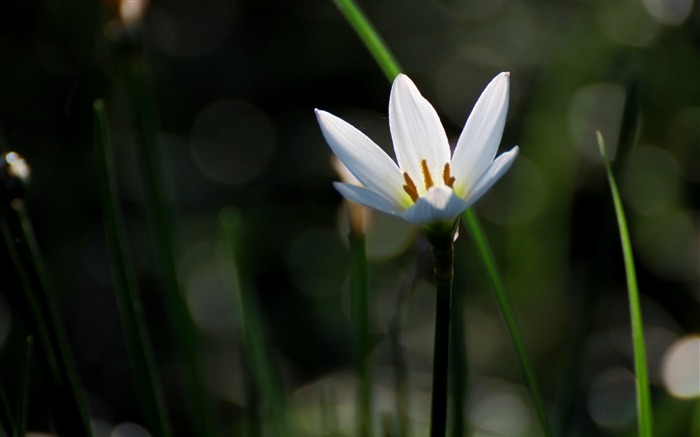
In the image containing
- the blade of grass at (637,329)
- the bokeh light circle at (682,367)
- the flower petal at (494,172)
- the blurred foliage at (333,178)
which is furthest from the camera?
the blurred foliage at (333,178)

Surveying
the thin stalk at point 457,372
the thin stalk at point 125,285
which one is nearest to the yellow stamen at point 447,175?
the thin stalk at point 457,372

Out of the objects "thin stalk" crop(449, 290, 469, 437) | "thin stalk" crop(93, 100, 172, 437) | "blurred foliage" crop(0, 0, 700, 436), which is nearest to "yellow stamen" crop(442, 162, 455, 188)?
"thin stalk" crop(449, 290, 469, 437)

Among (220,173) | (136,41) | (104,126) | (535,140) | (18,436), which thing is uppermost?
(535,140)

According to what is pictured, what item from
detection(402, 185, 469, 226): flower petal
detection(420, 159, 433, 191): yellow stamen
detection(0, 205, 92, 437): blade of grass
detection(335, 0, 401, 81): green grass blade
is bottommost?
detection(0, 205, 92, 437): blade of grass

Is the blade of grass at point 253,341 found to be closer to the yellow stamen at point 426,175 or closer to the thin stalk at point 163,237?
the thin stalk at point 163,237

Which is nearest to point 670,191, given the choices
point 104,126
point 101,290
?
point 101,290

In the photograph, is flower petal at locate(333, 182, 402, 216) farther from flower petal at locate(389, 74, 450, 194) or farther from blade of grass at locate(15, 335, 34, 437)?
blade of grass at locate(15, 335, 34, 437)

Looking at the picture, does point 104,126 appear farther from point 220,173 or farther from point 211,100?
point 211,100
